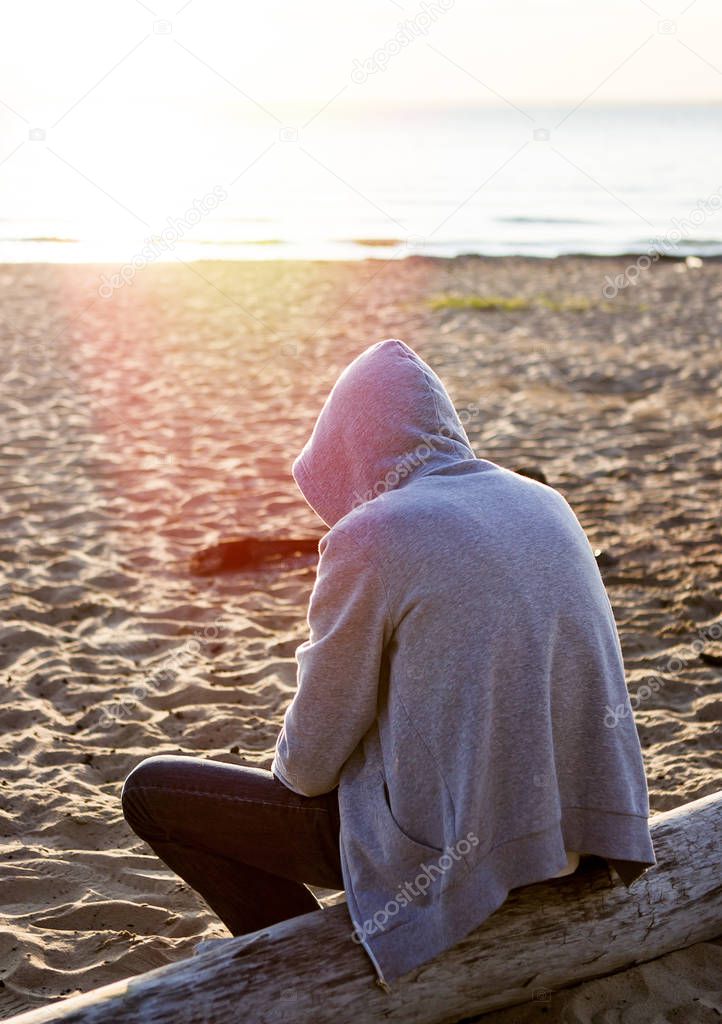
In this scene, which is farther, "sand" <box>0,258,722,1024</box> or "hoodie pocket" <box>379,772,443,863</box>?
"sand" <box>0,258,722,1024</box>

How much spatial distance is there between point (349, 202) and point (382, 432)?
1313 inches

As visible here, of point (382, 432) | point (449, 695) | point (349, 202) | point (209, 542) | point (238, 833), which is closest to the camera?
point (449, 695)

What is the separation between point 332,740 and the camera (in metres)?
2.13

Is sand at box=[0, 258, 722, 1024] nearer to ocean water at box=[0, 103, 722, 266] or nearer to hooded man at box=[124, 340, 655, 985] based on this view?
hooded man at box=[124, 340, 655, 985]

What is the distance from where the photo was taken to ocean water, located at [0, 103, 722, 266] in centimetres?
2267

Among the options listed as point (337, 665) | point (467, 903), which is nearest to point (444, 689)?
point (337, 665)

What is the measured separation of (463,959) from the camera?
226 cm

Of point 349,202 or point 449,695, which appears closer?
point 449,695

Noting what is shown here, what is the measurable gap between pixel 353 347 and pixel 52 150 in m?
53.0

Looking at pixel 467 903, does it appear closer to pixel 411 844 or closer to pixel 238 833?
pixel 411 844

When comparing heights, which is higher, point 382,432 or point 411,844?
point 382,432

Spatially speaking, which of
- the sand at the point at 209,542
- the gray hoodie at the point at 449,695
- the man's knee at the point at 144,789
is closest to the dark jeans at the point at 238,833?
the man's knee at the point at 144,789

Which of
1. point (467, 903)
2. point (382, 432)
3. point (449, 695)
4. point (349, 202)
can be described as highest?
point (349, 202)

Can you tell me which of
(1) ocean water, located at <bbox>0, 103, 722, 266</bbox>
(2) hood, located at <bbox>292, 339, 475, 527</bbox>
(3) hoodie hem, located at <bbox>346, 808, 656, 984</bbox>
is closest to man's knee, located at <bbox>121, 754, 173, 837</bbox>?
(3) hoodie hem, located at <bbox>346, 808, 656, 984</bbox>
